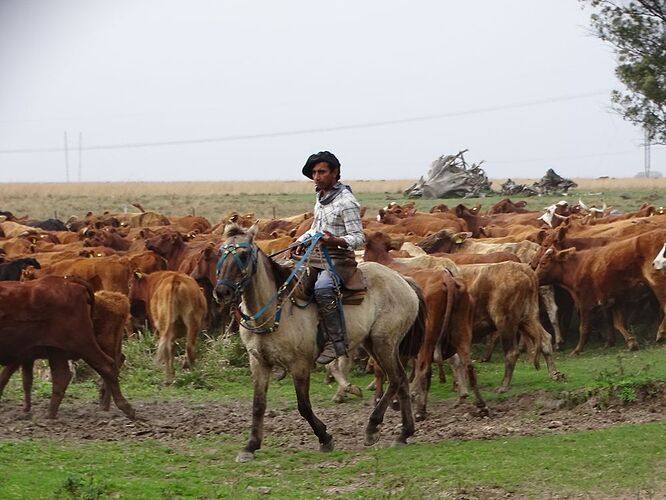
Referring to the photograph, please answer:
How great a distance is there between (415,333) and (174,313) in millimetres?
4850

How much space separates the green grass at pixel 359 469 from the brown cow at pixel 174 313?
4.35m

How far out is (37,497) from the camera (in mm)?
9031

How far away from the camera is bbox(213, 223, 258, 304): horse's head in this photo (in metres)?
10.5

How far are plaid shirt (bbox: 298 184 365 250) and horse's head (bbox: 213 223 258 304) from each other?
29.8 inches

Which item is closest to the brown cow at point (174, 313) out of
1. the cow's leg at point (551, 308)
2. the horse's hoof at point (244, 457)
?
the horse's hoof at point (244, 457)

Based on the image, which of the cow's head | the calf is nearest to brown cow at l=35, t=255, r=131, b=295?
the calf

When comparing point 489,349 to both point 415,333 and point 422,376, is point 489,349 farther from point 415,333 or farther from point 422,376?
point 415,333

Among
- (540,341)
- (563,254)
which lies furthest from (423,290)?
(563,254)

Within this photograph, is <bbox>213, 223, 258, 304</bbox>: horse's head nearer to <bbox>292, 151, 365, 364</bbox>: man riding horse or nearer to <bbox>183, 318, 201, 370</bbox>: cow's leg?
<bbox>292, 151, 365, 364</bbox>: man riding horse

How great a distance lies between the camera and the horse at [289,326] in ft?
35.6

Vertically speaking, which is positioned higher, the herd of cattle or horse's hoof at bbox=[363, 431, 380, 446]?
the herd of cattle

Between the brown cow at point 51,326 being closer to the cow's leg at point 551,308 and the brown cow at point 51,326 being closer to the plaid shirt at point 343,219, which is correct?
the plaid shirt at point 343,219

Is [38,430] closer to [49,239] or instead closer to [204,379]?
[204,379]

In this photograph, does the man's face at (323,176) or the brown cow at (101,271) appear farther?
the brown cow at (101,271)
